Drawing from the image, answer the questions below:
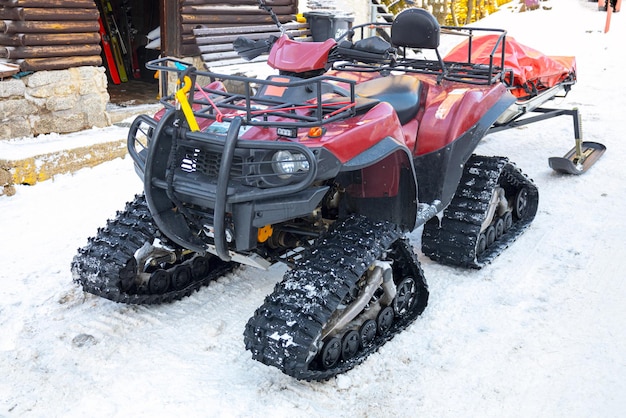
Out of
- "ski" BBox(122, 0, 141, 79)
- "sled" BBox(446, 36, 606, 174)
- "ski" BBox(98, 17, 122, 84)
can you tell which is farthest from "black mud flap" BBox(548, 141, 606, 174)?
"ski" BBox(122, 0, 141, 79)

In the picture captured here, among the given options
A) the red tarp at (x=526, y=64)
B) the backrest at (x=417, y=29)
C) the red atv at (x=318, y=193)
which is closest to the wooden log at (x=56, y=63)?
the red atv at (x=318, y=193)

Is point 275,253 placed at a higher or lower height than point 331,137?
lower

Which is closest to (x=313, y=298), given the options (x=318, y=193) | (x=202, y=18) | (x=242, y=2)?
(x=318, y=193)

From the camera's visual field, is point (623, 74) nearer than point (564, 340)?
No

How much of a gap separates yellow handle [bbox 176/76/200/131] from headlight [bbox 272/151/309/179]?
0.46 metres

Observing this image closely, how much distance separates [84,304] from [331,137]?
2066 millimetres

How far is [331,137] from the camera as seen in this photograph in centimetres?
352

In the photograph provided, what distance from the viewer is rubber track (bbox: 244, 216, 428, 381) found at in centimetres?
337

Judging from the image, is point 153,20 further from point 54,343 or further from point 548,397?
point 548,397

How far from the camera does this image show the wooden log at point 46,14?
685 centimetres

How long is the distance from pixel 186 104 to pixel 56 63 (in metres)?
4.26

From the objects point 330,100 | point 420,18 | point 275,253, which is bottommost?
point 275,253

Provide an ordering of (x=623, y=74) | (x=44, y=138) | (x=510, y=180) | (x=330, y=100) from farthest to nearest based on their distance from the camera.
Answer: (x=623, y=74) → (x=44, y=138) → (x=510, y=180) → (x=330, y=100)

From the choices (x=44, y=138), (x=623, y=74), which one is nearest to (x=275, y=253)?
(x=44, y=138)
